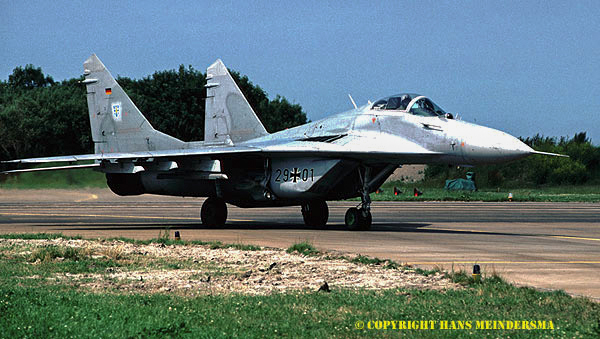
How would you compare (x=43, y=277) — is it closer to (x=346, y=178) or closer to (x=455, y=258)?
(x=455, y=258)

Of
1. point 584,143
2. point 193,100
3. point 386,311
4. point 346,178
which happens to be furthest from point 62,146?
point 386,311

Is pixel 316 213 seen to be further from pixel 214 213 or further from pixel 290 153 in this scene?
pixel 214 213

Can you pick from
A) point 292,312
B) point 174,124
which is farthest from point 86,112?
point 292,312

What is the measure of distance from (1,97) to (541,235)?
237ft

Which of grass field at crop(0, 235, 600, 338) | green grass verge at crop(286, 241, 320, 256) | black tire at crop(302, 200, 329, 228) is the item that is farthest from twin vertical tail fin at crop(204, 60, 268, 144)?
grass field at crop(0, 235, 600, 338)

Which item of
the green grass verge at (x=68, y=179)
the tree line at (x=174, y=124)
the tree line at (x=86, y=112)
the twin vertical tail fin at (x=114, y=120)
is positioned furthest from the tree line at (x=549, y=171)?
the twin vertical tail fin at (x=114, y=120)

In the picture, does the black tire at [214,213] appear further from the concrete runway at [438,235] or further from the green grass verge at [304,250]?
the green grass verge at [304,250]

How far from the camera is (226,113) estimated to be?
2600 cm

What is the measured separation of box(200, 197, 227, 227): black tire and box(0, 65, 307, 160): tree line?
45468mm

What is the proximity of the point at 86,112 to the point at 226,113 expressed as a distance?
4650cm

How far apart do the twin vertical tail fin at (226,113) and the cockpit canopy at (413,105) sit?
6.38m

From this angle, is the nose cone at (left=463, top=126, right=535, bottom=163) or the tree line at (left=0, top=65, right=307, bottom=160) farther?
the tree line at (left=0, top=65, right=307, bottom=160)

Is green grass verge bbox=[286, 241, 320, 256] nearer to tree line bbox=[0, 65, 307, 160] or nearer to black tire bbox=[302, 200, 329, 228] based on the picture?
black tire bbox=[302, 200, 329, 228]

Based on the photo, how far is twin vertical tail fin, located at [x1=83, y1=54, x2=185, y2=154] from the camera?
25.4 metres
